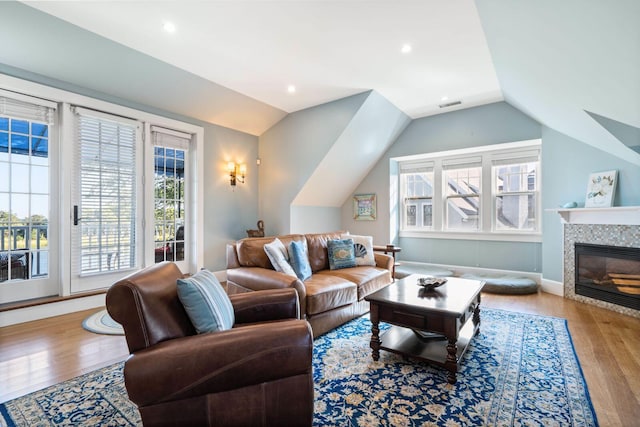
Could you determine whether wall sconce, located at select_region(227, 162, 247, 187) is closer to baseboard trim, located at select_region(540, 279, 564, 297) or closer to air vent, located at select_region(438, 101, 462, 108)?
air vent, located at select_region(438, 101, 462, 108)

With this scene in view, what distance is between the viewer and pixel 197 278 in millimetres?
1562

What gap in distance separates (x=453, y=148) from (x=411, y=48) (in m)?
2.47

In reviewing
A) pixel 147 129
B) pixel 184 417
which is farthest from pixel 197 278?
pixel 147 129

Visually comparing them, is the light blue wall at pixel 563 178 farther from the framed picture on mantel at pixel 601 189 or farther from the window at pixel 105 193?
the window at pixel 105 193

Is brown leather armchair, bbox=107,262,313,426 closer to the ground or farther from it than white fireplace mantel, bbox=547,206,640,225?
closer to the ground

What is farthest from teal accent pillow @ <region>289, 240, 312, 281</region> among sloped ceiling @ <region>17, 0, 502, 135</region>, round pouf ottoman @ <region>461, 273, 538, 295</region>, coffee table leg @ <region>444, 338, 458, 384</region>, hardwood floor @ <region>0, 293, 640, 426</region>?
round pouf ottoman @ <region>461, 273, 538, 295</region>

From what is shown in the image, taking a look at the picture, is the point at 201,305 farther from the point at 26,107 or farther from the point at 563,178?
the point at 563,178

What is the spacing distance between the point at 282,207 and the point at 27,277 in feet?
10.4

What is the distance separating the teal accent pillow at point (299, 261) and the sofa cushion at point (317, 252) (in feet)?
1.04

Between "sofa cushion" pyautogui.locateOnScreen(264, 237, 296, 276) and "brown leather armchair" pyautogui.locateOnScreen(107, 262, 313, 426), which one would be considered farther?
"sofa cushion" pyautogui.locateOnScreen(264, 237, 296, 276)

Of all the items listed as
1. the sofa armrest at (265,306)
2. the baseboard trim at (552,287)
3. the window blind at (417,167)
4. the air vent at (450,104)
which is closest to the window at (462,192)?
the window blind at (417,167)

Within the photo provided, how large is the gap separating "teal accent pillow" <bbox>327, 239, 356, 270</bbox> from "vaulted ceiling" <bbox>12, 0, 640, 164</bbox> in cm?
202

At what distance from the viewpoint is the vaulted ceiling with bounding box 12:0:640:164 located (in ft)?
6.35

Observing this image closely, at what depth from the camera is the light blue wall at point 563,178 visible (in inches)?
136
